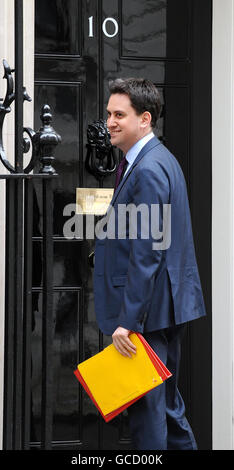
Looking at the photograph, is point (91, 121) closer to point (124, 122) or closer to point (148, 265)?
point (124, 122)

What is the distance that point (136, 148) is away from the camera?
3.38 m

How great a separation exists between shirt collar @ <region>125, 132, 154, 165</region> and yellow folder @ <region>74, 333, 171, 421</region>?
2.59 ft

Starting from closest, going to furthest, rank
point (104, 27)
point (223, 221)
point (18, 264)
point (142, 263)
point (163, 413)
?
point (18, 264), point (142, 263), point (163, 413), point (104, 27), point (223, 221)

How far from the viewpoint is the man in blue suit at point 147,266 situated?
312 centimetres

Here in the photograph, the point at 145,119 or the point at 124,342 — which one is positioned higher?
the point at 145,119

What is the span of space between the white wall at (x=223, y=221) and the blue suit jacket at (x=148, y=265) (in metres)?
0.91

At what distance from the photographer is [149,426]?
3.21m

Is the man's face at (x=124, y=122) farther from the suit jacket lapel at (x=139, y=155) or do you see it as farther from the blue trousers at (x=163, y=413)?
the blue trousers at (x=163, y=413)

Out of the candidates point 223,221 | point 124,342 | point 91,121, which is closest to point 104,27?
point 91,121

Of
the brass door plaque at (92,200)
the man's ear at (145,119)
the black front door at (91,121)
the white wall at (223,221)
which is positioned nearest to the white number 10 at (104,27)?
the black front door at (91,121)

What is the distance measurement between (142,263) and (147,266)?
2cm

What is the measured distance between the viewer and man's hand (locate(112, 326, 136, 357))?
3.12m

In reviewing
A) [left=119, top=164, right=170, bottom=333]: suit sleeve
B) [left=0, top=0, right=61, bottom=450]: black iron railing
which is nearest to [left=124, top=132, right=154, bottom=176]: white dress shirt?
[left=119, top=164, right=170, bottom=333]: suit sleeve
